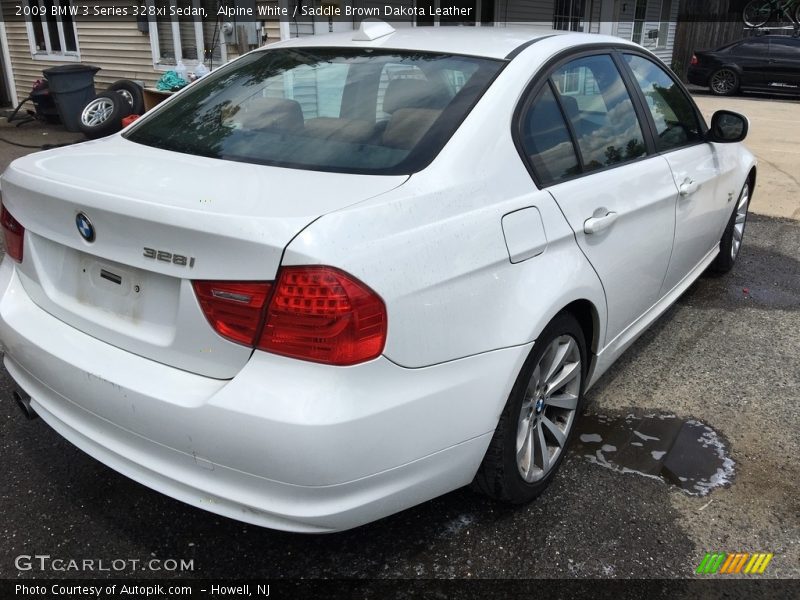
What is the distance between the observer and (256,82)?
2.86 metres

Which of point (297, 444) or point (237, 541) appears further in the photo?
point (237, 541)

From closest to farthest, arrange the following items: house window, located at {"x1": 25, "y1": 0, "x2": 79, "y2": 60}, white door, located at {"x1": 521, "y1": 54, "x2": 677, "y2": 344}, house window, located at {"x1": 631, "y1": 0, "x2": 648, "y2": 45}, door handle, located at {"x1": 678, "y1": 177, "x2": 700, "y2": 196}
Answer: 1. white door, located at {"x1": 521, "y1": 54, "x2": 677, "y2": 344}
2. door handle, located at {"x1": 678, "y1": 177, "x2": 700, "y2": 196}
3. house window, located at {"x1": 25, "y1": 0, "x2": 79, "y2": 60}
4. house window, located at {"x1": 631, "y1": 0, "x2": 648, "y2": 45}

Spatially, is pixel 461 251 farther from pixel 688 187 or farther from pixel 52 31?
pixel 52 31

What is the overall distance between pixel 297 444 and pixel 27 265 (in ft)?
4.17

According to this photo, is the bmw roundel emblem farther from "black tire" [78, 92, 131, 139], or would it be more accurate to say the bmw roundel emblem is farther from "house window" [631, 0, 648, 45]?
"house window" [631, 0, 648, 45]

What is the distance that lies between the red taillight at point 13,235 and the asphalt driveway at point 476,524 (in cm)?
90

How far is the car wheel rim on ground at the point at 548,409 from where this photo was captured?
8.05 feet

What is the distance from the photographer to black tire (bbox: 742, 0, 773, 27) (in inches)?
859

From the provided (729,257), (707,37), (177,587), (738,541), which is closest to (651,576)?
(738,541)

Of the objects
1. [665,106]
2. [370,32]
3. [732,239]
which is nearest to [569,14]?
[732,239]

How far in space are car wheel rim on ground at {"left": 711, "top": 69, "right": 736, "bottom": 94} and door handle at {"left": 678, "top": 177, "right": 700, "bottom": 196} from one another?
16.2m

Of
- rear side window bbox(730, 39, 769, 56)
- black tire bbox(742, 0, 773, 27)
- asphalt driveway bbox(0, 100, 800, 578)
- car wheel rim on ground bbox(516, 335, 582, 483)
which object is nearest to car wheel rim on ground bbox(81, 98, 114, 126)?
asphalt driveway bbox(0, 100, 800, 578)

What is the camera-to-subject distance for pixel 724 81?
17656 millimetres

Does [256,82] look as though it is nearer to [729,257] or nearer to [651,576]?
[651,576]
